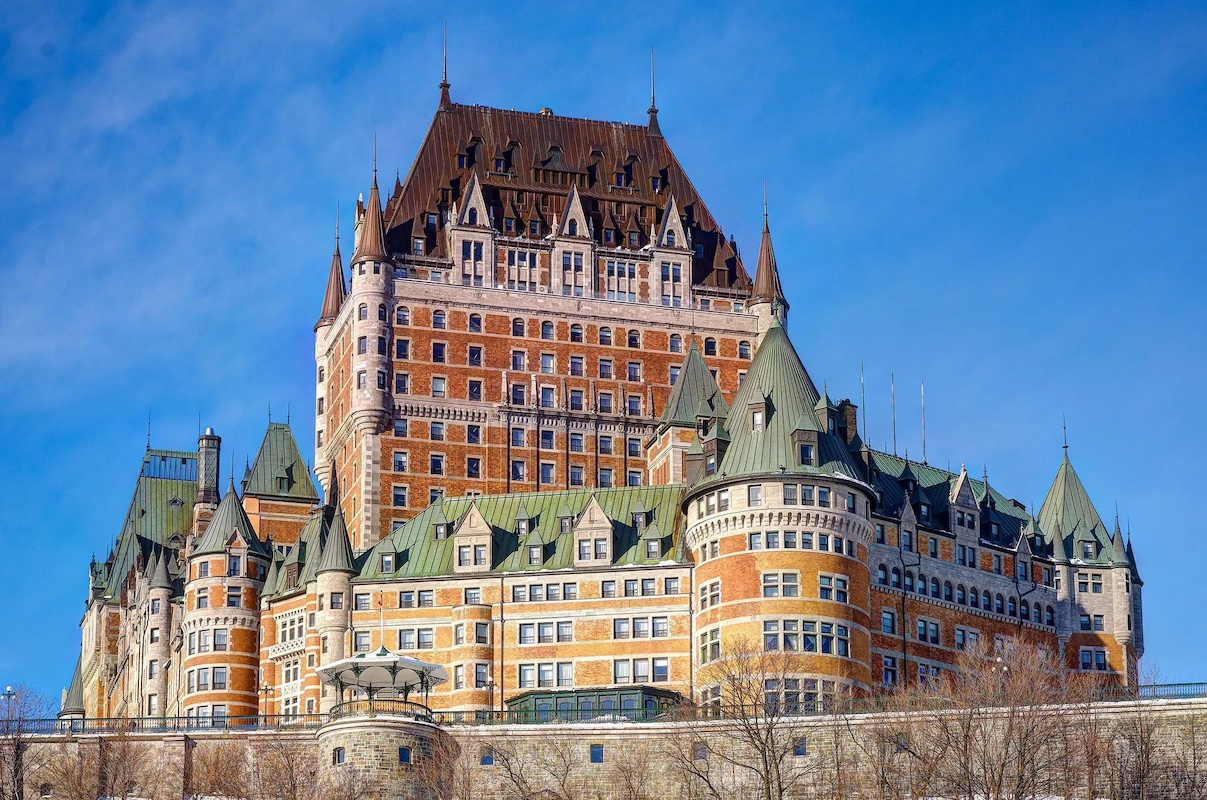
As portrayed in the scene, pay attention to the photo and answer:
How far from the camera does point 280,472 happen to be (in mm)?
174500

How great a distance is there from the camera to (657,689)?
137 meters

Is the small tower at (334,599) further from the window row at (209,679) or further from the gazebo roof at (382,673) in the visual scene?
the gazebo roof at (382,673)

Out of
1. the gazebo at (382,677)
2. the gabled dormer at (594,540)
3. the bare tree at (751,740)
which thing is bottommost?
the bare tree at (751,740)

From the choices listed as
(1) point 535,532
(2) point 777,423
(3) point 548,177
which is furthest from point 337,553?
(3) point 548,177

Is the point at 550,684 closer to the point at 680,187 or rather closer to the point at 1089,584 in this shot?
the point at 1089,584

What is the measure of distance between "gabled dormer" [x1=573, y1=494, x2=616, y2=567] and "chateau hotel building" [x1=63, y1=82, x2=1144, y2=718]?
0.16 metres

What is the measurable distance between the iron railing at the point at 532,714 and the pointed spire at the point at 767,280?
155ft

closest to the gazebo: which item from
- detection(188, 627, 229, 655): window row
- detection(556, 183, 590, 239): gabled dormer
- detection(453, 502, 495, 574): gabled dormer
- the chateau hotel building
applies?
the chateau hotel building

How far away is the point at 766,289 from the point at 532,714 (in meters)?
50.1

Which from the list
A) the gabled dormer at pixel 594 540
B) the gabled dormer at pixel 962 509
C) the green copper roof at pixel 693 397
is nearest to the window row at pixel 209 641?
the gabled dormer at pixel 594 540

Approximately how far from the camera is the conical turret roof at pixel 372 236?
169000 mm

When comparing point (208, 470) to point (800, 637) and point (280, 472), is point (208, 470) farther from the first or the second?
point (800, 637)

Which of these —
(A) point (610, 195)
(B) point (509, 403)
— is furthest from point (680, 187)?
(B) point (509, 403)

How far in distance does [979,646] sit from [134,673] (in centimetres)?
5999
